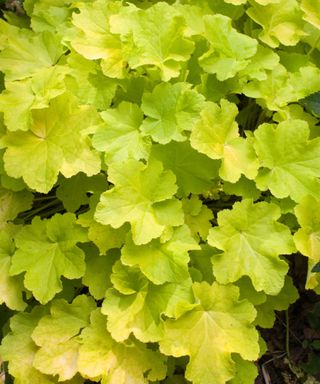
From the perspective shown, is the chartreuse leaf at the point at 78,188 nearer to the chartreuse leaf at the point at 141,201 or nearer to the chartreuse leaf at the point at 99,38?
the chartreuse leaf at the point at 141,201

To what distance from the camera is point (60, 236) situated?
6.10 feet

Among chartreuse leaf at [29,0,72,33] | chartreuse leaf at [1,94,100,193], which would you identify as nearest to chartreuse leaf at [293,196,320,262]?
chartreuse leaf at [1,94,100,193]

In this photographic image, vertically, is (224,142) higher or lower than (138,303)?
higher

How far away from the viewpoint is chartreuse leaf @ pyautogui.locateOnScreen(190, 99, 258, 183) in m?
1.82

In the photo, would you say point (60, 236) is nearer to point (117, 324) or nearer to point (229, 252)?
point (117, 324)

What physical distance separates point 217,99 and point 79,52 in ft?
1.71

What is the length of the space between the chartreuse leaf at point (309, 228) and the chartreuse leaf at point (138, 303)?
40 cm

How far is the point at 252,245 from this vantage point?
1.79 metres

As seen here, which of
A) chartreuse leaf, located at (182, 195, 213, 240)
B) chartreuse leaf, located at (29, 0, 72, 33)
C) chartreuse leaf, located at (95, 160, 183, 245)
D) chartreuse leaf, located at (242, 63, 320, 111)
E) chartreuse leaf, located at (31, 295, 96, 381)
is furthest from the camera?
chartreuse leaf, located at (29, 0, 72, 33)

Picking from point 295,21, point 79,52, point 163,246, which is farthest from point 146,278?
point 295,21

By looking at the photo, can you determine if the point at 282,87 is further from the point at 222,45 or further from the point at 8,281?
the point at 8,281

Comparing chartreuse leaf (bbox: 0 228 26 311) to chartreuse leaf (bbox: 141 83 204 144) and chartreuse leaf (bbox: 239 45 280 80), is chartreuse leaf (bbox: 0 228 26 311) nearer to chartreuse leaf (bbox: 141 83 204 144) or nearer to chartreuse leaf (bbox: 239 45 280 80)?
chartreuse leaf (bbox: 141 83 204 144)

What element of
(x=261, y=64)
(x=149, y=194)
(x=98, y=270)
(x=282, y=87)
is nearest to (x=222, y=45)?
(x=261, y=64)

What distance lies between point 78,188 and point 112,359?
1.99ft
